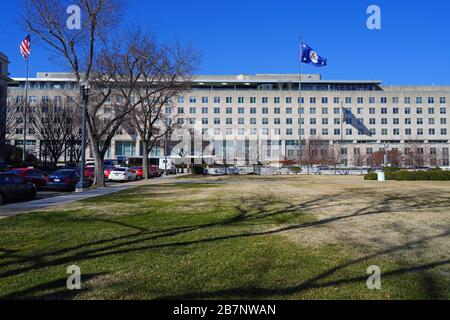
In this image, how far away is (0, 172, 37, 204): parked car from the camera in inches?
615

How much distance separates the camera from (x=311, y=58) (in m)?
49.1

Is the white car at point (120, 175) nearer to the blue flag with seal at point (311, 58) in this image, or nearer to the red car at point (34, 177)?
the red car at point (34, 177)

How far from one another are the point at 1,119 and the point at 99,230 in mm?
40203

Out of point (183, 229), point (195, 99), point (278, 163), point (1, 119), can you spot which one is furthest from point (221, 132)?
point (183, 229)

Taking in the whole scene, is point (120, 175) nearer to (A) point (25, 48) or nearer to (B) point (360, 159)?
(A) point (25, 48)

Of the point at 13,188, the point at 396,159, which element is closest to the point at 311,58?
the point at 13,188

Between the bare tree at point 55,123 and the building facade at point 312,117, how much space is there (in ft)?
161

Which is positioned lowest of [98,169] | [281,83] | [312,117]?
[98,169]

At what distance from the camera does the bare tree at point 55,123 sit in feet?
157

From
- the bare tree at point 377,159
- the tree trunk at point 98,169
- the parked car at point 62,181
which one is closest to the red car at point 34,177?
the parked car at point 62,181

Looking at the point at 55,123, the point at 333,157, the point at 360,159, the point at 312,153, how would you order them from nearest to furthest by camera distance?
the point at 55,123 < the point at 333,157 < the point at 312,153 < the point at 360,159

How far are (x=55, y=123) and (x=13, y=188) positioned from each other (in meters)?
35.4

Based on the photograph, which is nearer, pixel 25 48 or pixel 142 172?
pixel 25 48
